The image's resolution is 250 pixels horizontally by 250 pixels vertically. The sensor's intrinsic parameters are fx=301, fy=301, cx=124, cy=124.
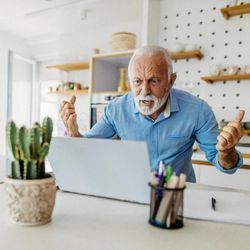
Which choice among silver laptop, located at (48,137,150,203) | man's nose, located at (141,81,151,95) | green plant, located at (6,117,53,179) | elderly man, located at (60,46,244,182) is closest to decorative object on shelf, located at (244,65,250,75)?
elderly man, located at (60,46,244,182)

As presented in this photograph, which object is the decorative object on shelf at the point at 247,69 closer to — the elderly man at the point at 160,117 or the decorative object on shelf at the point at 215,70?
the decorative object on shelf at the point at 215,70

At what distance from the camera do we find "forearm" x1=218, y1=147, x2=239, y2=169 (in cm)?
109

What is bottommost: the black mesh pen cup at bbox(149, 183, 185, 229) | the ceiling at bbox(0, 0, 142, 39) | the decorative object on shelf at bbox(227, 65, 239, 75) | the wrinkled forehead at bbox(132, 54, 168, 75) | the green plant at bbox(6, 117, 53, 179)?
the black mesh pen cup at bbox(149, 183, 185, 229)

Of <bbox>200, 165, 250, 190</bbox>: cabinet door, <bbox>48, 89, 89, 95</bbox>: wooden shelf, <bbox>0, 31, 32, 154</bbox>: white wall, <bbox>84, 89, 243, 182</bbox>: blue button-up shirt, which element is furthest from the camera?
<bbox>0, 31, 32, 154</bbox>: white wall

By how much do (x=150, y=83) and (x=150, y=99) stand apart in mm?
71

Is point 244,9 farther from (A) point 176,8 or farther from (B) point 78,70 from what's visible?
(B) point 78,70

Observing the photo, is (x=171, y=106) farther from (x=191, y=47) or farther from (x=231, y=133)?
(x=191, y=47)

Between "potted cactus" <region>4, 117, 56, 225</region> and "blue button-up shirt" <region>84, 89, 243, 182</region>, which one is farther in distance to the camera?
"blue button-up shirt" <region>84, 89, 243, 182</region>

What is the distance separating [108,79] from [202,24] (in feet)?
4.12

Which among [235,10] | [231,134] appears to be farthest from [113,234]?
[235,10]

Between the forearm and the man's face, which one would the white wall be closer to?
the man's face

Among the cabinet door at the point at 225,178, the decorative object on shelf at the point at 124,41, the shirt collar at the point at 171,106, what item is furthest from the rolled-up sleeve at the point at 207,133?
the decorative object on shelf at the point at 124,41

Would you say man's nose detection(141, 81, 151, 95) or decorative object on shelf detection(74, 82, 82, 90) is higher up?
decorative object on shelf detection(74, 82, 82, 90)

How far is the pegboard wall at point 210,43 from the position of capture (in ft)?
9.50
